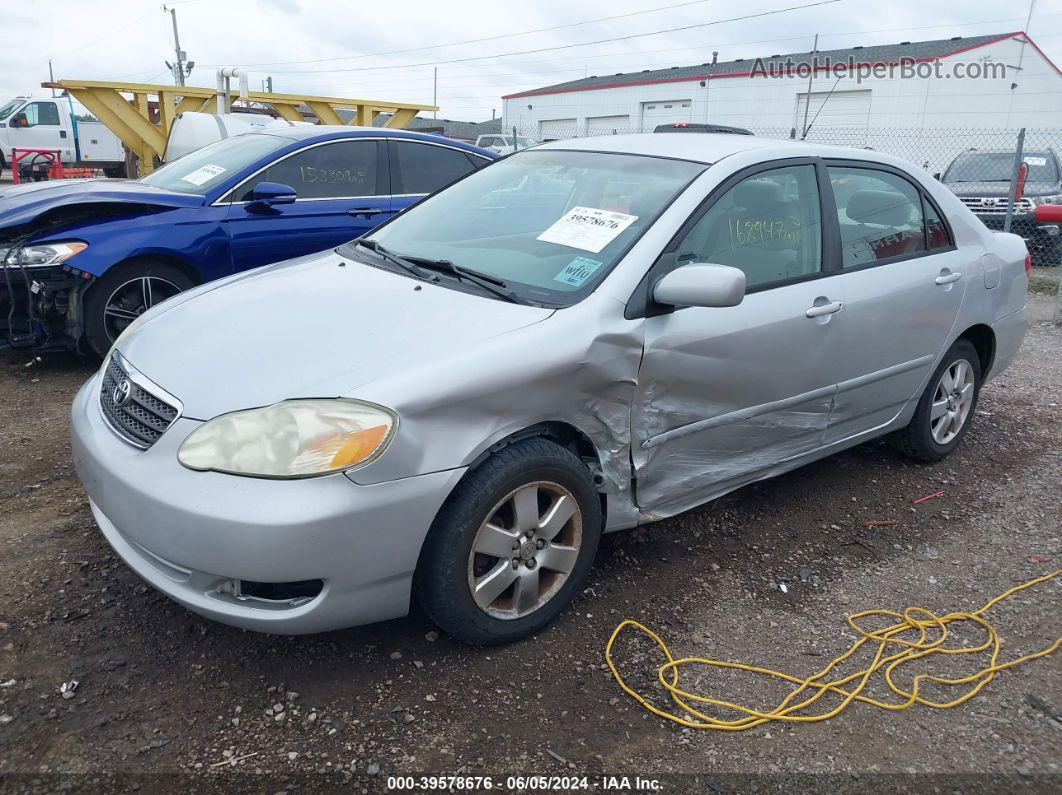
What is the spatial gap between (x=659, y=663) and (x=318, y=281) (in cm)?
184

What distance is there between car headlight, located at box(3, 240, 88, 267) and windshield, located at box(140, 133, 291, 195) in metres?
0.92

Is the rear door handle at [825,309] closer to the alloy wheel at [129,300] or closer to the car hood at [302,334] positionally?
the car hood at [302,334]

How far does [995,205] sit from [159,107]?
1190cm

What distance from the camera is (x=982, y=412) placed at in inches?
213

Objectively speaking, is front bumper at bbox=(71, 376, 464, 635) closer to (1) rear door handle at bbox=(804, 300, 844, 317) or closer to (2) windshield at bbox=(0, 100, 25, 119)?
(1) rear door handle at bbox=(804, 300, 844, 317)

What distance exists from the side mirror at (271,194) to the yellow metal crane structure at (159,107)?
21.5ft

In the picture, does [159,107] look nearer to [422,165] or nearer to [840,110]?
[422,165]

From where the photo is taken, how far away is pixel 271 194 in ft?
17.6

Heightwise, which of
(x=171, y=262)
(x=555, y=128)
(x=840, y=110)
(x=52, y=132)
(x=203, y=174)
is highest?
(x=840, y=110)

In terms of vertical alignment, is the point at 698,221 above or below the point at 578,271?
above

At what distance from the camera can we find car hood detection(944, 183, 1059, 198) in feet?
38.9

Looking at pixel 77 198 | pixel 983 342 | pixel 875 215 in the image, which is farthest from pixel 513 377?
pixel 77 198

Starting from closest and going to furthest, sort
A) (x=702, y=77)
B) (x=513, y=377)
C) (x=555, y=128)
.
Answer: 1. (x=513, y=377)
2. (x=702, y=77)
3. (x=555, y=128)

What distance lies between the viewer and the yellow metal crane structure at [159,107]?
1080 cm
